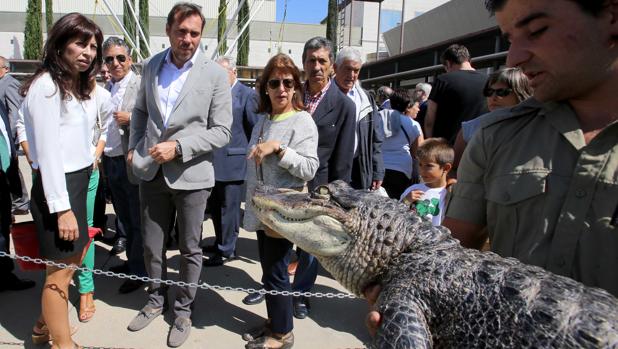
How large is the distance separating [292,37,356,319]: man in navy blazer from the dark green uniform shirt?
2087mm

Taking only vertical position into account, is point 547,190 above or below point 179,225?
above

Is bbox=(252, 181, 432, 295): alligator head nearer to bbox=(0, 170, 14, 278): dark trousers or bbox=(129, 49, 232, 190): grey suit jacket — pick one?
bbox=(129, 49, 232, 190): grey suit jacket

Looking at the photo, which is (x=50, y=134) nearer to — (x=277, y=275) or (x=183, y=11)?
(x=183, y=11)

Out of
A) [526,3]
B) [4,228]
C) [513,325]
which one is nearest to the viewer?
[513,325]

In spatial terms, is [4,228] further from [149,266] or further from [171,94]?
[171,94]

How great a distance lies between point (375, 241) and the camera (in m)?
1.37

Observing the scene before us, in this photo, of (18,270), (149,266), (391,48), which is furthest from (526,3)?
(391,48)

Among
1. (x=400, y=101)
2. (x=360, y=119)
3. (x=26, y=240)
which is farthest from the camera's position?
(x=400, y=101)

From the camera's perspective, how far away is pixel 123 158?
4180 mm

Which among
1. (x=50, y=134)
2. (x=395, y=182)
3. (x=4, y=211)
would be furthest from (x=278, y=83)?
(x=4, y=211)

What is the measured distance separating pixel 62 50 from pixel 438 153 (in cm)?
254

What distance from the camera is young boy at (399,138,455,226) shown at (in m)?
2.91

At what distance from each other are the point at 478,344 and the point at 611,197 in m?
0.49

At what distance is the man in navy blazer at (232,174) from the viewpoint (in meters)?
4.46
